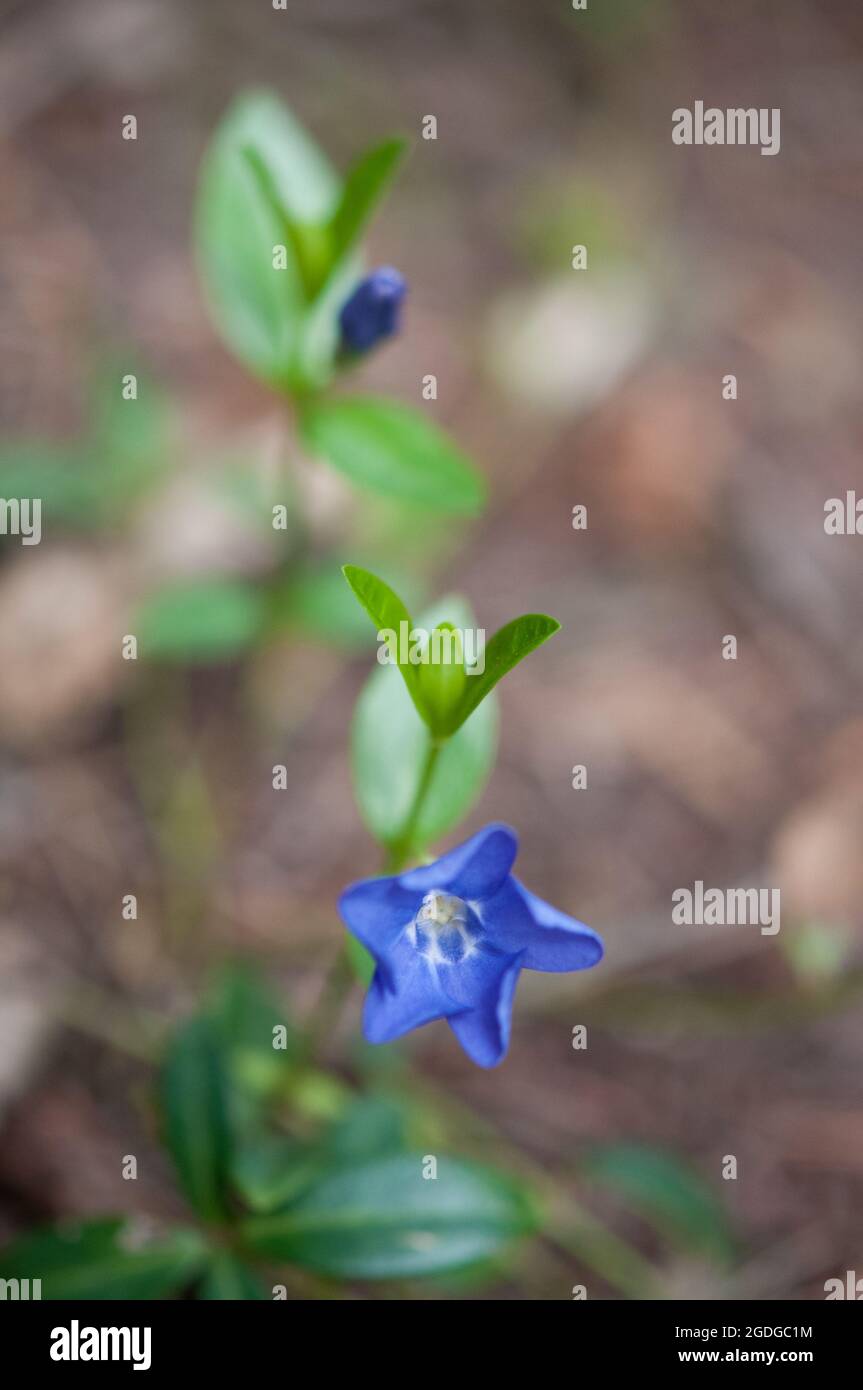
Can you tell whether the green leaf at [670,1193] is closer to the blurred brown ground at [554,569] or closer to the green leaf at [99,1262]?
the blurred brown ground at [554,569]

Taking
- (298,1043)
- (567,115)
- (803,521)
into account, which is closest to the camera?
(298,1043)

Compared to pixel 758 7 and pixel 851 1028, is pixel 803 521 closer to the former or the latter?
pixel 851 1028

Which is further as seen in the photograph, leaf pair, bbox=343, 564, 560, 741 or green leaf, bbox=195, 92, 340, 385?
green leaf, bbox=195, 92, 340, 385

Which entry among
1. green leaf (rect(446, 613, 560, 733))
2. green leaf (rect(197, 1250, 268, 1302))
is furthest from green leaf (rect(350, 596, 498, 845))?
green leaf (rect(197, 1250, 268, 1302))

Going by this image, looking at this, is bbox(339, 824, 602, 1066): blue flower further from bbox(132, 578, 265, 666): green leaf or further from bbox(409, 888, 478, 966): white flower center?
bbox(132, 578, 265, 666): green leaf

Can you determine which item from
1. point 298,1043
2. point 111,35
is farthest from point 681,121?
point 298,1043

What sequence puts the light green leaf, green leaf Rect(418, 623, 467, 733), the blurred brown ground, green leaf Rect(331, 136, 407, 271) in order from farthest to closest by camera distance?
the blurred brown ground, the light green leaf, green leaf Rect(331, 136, 407, 271), green leaf Rect(418, 623, 467, 733)

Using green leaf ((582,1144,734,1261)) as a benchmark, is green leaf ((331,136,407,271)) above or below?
above
